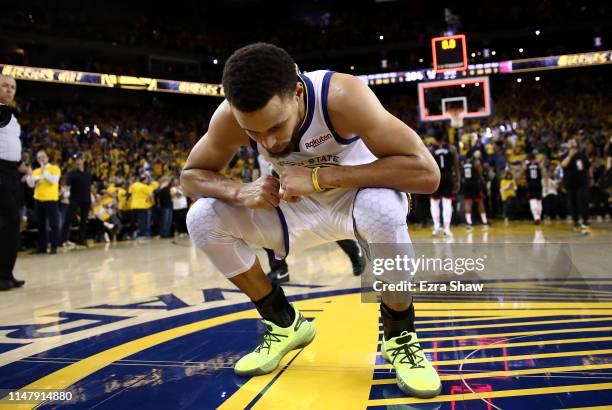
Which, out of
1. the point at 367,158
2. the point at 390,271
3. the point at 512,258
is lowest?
the point at 512,258

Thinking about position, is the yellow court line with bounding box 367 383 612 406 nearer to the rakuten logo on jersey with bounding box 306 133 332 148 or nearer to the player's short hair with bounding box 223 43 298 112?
the rakuten logo on jersey with bounding box 306 133 332 148

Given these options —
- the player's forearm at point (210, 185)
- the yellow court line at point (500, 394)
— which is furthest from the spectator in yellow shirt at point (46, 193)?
the yellow court line at point (500, 394)

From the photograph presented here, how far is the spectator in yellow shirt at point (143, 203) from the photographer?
35.3 ft

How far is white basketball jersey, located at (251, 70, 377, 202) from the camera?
5.71 ft

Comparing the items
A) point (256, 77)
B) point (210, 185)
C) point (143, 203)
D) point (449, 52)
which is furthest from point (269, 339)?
point (449, 52)

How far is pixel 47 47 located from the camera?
19844 mm

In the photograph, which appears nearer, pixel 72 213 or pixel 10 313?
pixel 10 313

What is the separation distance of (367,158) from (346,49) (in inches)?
862

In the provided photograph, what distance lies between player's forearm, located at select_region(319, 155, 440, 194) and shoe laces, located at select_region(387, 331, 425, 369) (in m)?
0.56


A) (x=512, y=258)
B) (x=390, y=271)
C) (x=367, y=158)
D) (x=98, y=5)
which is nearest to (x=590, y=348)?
(x=390, y=271)

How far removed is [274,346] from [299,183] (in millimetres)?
704

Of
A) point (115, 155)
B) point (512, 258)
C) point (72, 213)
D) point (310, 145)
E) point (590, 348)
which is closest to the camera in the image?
point (310, 145)

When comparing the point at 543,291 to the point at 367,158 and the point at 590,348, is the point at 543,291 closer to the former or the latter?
the point at 590,348

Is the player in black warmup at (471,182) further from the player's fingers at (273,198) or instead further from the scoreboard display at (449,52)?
the player's fingers at (273,198)
